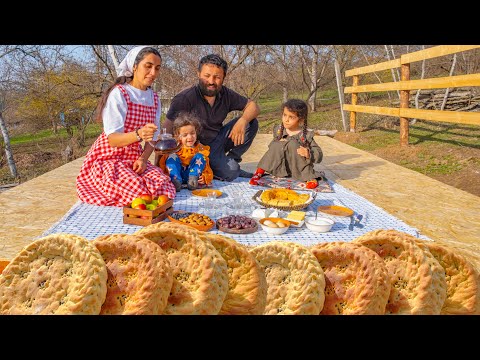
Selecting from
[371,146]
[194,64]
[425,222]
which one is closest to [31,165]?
[194,64]

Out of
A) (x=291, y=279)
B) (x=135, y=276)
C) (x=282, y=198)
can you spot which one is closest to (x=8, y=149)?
(x=282, y=198)

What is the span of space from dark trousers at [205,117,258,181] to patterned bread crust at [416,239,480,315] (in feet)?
16.0

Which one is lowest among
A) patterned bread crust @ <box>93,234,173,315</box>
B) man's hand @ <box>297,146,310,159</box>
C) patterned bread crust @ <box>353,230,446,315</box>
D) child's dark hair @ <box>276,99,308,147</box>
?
man's hand @ <box>297,146,310,159</box>

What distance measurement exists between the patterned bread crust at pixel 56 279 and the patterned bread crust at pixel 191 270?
13.3 inches

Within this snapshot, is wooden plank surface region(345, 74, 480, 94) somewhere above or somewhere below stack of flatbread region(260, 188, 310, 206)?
above

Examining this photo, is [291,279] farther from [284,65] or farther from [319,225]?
[284,65]

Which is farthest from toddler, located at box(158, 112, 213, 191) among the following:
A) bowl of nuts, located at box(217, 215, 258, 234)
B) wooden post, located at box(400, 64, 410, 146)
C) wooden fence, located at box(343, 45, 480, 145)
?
wooden post, located at box(400, 64, 410, 146)

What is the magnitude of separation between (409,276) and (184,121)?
4973mm

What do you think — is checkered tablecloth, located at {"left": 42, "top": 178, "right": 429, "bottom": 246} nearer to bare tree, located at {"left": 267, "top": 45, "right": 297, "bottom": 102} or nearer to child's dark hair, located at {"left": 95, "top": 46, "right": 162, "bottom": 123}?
child's dark hair, located at {"left": 95, "top": 46, "right": 162, "bottom": 123}

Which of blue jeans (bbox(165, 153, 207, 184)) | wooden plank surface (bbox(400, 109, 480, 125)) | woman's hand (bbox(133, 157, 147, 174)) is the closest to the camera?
woman's hand (bbox(133, 157, 147, 174))

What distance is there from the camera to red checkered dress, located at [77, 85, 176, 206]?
202 inches

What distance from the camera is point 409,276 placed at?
1.94 meters

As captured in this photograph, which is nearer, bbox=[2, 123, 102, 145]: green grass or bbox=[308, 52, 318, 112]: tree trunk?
bbox=[2, 123, 102, 145]: green grass

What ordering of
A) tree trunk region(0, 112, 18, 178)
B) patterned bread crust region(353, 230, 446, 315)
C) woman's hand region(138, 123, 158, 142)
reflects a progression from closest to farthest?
patterned bread crust region(353, 230, 446, 315) → woman's hand region(138, 123, 158, 142) → tree trunk region(0, 112, 18, 178)
